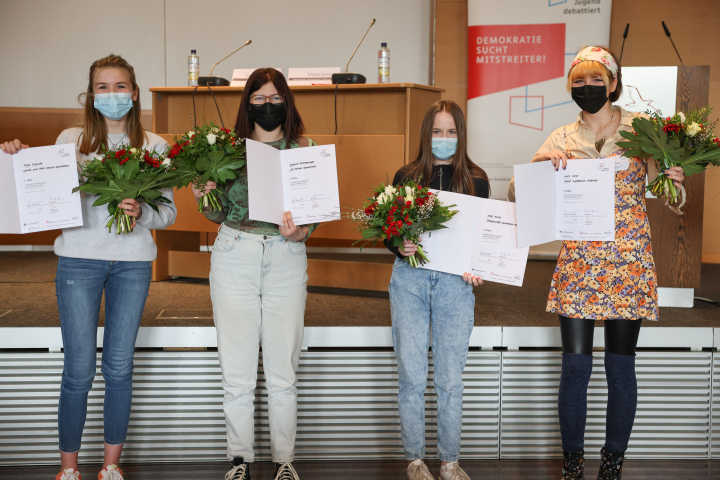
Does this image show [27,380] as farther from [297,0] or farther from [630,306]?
[297,0]

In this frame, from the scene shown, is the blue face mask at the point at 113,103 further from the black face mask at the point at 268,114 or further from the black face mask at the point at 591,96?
the black face mask at the point at 591,96

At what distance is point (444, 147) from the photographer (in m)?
2.36

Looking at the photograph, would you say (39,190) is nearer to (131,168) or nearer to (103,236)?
(103,236)

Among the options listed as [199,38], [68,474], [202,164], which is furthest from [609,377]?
[199,38]

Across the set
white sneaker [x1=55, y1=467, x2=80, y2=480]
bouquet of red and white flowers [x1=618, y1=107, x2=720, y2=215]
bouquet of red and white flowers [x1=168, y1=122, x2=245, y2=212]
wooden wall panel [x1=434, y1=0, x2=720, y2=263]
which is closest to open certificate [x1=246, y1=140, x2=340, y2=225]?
bouquet of red and white flowers [x1=168, y1=122, x2=245, y2=212]

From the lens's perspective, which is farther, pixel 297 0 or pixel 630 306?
pixel 297 0

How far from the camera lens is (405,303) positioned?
2.38m

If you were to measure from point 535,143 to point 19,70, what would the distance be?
495cm

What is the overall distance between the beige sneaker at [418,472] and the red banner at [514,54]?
417cm

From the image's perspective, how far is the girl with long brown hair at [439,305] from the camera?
2363mm

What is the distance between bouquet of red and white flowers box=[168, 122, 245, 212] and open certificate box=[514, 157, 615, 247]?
39.5 inches

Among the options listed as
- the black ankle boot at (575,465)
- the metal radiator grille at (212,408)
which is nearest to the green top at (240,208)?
the metal radiator grille at (212,408)

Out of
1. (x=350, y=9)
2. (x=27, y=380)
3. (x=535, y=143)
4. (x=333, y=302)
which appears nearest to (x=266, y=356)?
(x=27, y=380)

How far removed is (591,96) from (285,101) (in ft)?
3.58
